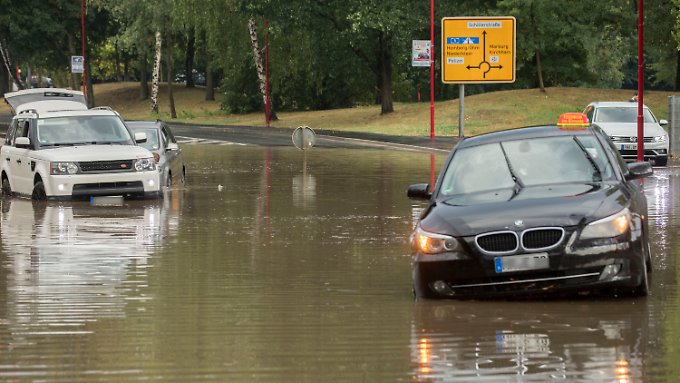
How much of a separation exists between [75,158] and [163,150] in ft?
11.5

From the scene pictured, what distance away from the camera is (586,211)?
11.1 meters

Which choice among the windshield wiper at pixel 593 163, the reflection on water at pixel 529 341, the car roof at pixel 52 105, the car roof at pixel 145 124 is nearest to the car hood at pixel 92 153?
the car roof at pixel 145 124

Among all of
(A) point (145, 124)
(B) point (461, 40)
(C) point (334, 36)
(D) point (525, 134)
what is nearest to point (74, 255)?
(D) point (525, 134)

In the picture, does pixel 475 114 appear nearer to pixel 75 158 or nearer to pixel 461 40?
pixel 461 40

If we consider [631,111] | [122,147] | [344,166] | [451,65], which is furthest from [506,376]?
[451,65]

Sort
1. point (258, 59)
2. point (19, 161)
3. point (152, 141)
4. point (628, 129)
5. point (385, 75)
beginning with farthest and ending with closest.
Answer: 1. point (258, 59)
2. point (385, 75)
3. point (628, 129)
4. point (152, 141)
5. point (19, 161)

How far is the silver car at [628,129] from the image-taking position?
116ft

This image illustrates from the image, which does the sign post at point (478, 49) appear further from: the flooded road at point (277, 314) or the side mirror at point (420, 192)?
the side mirror at point (420, 192)

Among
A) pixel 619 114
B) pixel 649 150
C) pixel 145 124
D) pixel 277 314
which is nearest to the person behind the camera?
pixel 277 314

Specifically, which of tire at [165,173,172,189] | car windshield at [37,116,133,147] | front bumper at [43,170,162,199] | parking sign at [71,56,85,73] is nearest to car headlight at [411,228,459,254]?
front bumper at [43,170,162,199]

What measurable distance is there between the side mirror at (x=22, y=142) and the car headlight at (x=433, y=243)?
13458mm

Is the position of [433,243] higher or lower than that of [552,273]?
higher

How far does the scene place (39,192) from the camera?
2327 centimetres

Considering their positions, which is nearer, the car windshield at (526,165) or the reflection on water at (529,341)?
the reflection on water at (529,341)
